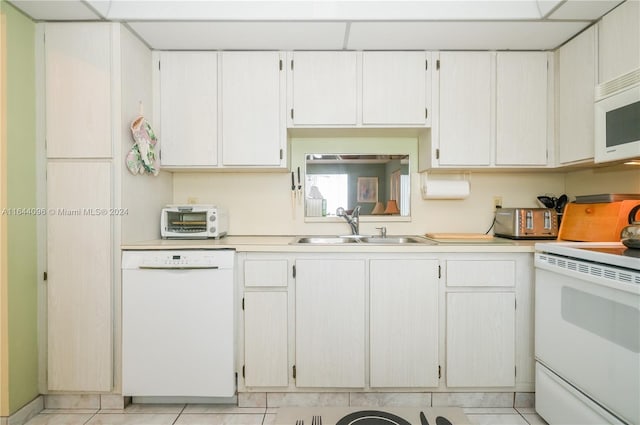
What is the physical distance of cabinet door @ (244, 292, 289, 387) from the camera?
2037mm

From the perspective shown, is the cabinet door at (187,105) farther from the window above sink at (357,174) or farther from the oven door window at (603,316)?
the oven door window at (603,316)

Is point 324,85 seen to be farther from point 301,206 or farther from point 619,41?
point 619,41

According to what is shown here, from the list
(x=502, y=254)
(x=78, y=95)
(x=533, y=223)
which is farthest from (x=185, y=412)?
(x=533, y=223)

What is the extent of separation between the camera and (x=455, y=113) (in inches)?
91.8

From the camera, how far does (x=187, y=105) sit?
2354 millimetres

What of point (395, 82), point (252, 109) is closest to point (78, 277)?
point (252, 109)

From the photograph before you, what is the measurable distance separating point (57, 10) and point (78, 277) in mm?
1469

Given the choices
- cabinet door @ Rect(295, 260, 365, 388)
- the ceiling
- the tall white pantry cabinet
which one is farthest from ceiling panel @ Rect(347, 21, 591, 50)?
the tall white pantry cabinet

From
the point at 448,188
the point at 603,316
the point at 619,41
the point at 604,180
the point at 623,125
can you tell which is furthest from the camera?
the point at 448,188

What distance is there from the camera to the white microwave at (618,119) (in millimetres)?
1655

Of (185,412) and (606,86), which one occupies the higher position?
(606,86)

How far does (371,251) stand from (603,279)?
105 centimetres

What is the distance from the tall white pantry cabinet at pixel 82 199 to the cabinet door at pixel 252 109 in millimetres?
624

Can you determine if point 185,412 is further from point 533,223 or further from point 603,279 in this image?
point 533,223
